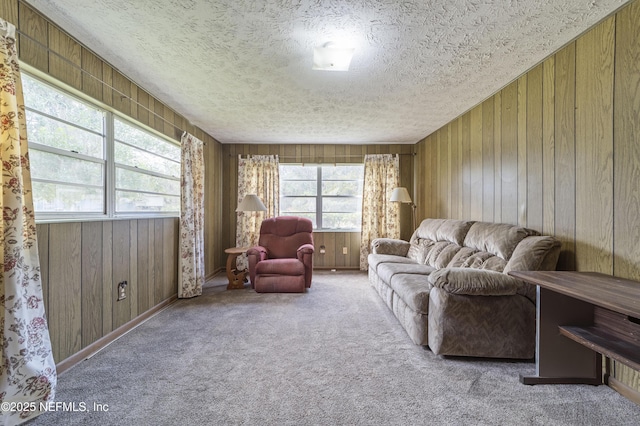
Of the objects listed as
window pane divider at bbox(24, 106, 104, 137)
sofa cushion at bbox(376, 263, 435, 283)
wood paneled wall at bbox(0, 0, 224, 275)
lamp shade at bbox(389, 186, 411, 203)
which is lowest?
sofa cushion at bbox(376, 263, 435, 283)

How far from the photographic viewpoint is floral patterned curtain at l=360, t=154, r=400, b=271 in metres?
4.98

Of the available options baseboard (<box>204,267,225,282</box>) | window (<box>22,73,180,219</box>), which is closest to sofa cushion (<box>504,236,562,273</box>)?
window (<box>22,73,180,219</box>)

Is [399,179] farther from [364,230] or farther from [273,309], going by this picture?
[273,309]

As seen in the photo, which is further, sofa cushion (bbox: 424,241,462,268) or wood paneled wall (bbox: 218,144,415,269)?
wood paneled wall (bbox: 218,144,415,269)

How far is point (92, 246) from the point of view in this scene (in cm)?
214

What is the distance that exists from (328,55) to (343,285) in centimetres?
307

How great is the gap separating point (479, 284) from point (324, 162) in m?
3.65

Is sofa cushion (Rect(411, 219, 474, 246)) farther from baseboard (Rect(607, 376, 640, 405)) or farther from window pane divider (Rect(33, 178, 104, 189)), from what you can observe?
window pane divider (Rect(33, 178, 104, 189))

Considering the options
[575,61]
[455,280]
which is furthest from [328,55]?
[455,280]

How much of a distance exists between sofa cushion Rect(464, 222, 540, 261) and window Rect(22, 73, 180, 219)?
3443 mm

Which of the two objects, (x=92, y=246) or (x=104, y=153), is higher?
(x=104, y=153)

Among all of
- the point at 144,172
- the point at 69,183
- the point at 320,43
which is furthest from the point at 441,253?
the point at 69,183

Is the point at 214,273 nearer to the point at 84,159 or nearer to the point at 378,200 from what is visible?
the point at 84,159

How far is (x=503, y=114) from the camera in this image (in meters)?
2.74
